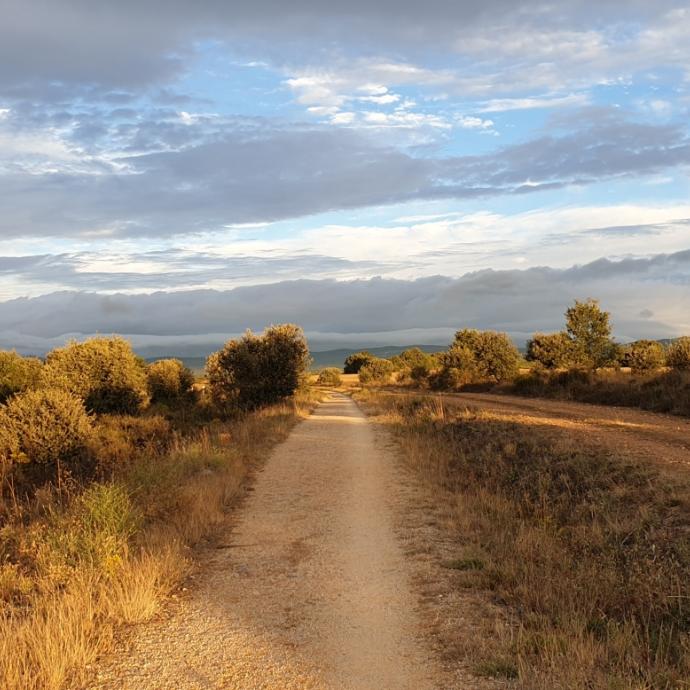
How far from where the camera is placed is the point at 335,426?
84.0ft

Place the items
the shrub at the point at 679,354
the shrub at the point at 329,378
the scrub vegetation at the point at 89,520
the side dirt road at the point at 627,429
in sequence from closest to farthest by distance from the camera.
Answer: the scrub vegetation at the point at 89,520 → the side dirt road at the point at 627,429 → the shrub at the point at 679,354 → the shrub at the point at 329,378

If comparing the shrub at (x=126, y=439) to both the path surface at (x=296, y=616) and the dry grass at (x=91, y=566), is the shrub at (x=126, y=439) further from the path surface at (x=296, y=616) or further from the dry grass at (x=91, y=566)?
the path surface at (x=296, y=616)

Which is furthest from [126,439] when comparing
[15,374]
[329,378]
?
[329,378]

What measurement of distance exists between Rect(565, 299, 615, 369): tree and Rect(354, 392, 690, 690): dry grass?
36.0 metres

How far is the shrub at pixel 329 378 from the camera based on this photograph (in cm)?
10100

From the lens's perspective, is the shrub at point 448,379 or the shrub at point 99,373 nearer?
the shrub at point 99,373

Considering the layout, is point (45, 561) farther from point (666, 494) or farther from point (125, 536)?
point (666, 494)

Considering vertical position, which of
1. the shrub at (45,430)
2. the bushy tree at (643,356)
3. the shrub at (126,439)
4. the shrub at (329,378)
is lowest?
the shrub at (329,378)

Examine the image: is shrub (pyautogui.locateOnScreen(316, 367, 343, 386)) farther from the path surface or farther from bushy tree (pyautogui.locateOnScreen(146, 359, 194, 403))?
the path surface

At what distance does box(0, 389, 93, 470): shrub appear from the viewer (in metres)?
21.8

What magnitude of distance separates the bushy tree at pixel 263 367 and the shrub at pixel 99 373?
6073 mm

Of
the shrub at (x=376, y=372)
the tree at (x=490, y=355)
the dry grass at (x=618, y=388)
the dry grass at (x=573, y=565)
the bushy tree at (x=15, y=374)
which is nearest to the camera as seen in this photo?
the dry grass at (x=573, y=565)

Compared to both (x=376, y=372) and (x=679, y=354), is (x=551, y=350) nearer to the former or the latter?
(x=679, y=354)

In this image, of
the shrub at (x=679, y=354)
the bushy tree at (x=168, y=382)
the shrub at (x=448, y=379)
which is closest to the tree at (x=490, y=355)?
the shrub at (x=448, y=379)
